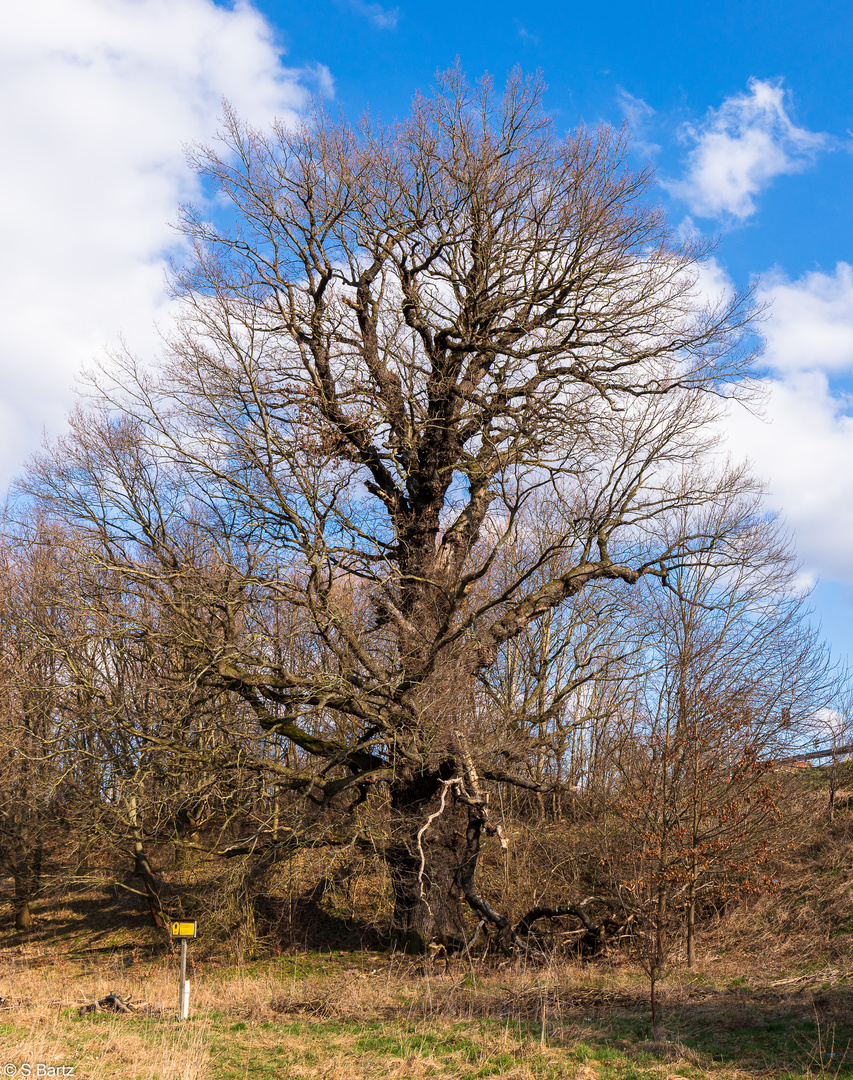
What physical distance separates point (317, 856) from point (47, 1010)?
4.65 metres

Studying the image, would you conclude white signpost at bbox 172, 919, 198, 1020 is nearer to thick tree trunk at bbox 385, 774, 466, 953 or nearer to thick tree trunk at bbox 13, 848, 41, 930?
thick tree trunk at bbox 385, 774, 466, 953

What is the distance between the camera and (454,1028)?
8.83 metres

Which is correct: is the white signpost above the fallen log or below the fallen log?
above

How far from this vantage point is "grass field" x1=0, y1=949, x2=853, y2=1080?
290 inches

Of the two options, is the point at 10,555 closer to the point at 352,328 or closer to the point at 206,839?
the point at 206,839

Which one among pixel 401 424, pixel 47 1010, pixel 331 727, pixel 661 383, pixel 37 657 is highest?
pixel 661 383

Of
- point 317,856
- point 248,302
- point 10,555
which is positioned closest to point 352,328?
point 248,302

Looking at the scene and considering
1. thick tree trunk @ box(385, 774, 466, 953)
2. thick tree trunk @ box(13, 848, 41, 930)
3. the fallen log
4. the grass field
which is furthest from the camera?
thick tree trunk @ box(13, 848, 41, 930)

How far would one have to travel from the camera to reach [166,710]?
45.6 feet

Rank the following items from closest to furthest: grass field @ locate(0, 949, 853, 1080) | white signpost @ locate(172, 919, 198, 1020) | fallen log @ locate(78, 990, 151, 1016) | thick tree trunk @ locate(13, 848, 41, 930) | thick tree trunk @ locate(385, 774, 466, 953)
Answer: grass field @ locate(0, 949, 853, 1080), white signpost @ locate(172, 919, 198, 1020), fallen log @ locate(78, 990, 151, 1016), thick tree trunk @ locate(385, 774, 466, 953), thick tree trunk @ locate(13, 848, 41, 930)

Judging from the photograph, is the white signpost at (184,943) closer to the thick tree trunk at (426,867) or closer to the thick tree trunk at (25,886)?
the thick tree trunk at (426,867)

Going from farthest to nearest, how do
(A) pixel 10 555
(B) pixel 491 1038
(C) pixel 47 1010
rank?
1. (A) pixel 10 555
2. (C) pixel 47 1010
3. (B) pixel 491 1038

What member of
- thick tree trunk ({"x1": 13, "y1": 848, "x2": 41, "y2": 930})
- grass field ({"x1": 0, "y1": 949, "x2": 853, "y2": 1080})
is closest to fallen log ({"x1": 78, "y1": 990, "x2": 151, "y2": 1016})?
grass field ({"x1": 0, "y1": 949, "x2": 853, "y2": 1080})

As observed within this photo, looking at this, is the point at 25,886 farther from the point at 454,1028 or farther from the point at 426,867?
the point at 454,1028
